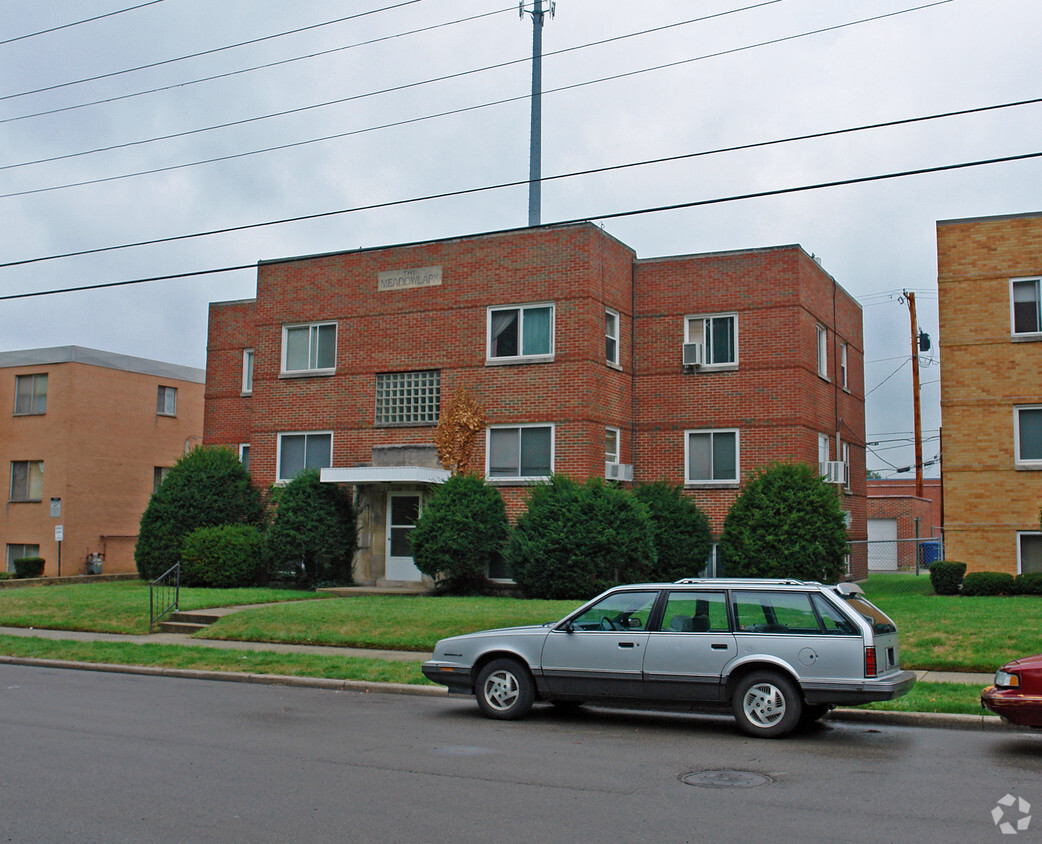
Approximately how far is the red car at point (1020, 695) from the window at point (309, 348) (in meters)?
20.2

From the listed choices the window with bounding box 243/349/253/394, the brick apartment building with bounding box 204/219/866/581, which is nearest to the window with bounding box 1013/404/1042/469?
the brick apartment building with bounding box 204/219/866/581

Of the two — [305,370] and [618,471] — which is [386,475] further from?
[618,471]

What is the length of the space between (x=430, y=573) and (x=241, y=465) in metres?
6.68

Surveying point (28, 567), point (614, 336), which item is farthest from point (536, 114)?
point (28, 567)

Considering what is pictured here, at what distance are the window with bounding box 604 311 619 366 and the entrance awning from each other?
15.3ft

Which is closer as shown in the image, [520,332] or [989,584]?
[989,584]

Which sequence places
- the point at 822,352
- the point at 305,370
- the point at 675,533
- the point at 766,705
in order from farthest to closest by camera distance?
the point at 305,370 → the point at 822,352 → the point at 675,533 → the point at 766,705

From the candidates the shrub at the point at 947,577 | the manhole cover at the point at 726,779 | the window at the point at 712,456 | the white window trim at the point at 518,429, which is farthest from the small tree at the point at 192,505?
the manhole cover at the point at 726,779

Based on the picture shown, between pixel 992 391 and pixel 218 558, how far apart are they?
17.9 m

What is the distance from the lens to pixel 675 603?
36.1ft

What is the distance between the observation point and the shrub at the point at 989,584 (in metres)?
22.8

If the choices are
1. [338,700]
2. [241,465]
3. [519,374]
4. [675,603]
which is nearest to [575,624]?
[675,603]

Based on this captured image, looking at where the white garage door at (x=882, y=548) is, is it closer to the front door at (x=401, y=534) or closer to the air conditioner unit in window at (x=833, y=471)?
the air conditioner unit in window at (x=833, y=471)

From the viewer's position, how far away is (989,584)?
74.7 feet
